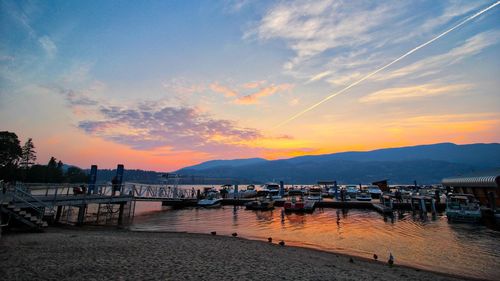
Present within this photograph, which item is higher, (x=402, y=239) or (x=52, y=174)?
(x=52, y=174)

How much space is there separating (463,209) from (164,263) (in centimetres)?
3622

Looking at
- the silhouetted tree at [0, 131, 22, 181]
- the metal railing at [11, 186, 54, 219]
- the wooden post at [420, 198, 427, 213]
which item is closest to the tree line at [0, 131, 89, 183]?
the silhouetted tree at [0, 131, 22, 181]

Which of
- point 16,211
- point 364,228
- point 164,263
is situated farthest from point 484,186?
point 16,211

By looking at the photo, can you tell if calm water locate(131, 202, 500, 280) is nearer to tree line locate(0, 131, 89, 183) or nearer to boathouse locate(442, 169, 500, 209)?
boathouse locate(442, 169, 500, 209)

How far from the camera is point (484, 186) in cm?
3756

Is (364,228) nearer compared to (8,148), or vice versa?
(364,228)

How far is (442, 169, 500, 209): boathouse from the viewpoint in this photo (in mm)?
34938

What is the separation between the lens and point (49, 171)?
105m

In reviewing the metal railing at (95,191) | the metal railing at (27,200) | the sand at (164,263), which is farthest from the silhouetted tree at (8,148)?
the sand at (164,263)

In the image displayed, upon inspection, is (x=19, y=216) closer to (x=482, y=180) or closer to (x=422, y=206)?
(x=422, y=206)

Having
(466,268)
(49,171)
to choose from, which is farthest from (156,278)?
(49,171)

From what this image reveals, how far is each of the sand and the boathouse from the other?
29.5m

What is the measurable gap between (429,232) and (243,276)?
24260 mm

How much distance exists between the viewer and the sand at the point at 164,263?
35.5 ft
